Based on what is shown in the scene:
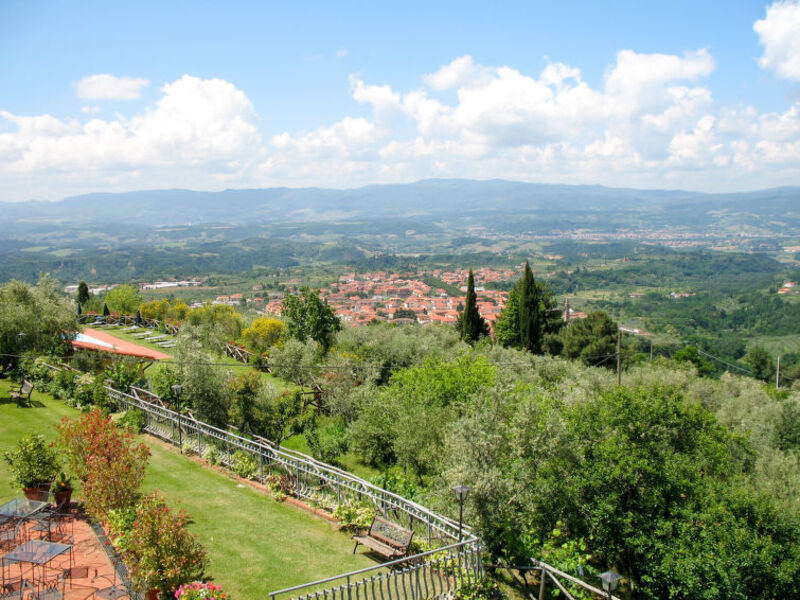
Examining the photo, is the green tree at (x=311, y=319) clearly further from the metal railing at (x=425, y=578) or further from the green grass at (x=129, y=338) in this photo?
the metal railing at (x=425, y=578)

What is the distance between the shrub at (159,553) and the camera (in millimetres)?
7309

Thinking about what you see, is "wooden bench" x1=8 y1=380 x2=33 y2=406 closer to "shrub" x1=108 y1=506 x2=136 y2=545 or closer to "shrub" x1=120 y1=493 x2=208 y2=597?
"shrub" x1=108 y1=506 x2=136 y2=545

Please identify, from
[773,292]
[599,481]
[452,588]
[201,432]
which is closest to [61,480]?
[201,432]

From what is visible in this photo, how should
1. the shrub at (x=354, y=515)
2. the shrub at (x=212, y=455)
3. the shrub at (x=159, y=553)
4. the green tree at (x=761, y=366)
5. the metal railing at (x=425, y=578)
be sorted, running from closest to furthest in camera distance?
the shrub at (x=159, y=553) → the metal railing at (x=425, y=578) → the shrub at (x=354, y=515) → the shrub at (x=212, y=455) → the green tree at (x=761, y=366)

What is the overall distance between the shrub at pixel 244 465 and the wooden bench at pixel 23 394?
9.44 meters

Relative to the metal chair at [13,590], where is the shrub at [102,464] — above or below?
above

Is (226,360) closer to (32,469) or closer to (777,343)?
(32,469)

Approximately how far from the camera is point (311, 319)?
29453mm

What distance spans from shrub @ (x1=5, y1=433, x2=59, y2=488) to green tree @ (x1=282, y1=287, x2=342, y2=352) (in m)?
18.6

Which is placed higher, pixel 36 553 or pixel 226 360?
pixel 36 553

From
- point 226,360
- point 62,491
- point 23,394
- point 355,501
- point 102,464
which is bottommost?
point 226,360

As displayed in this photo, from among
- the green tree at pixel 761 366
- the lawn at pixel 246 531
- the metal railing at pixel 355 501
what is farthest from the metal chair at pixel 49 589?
the green tree at pixel 761 366

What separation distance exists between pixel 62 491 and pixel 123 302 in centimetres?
3515

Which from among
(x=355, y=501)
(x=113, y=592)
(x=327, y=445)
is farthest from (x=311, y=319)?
(x=113, y=592)
